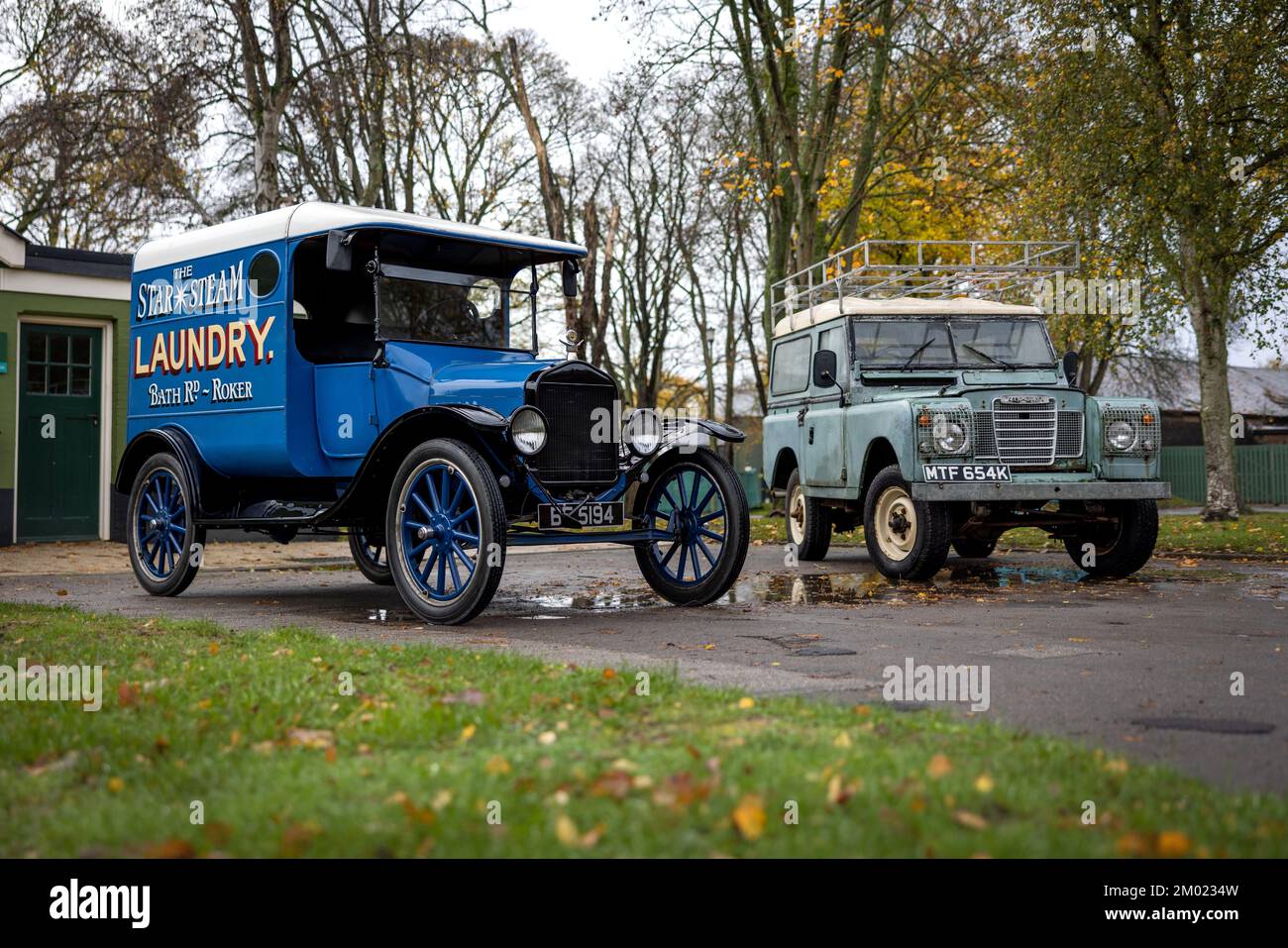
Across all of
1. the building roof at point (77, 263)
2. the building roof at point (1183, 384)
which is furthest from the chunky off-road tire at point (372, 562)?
the building roof at point (1183, 384)

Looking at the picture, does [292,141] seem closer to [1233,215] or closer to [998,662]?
[1233,215]

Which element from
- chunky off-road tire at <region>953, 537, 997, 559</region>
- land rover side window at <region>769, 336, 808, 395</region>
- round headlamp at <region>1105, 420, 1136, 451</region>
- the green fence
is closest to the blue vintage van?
round headlamp at <region>1105, 420, 1136, 451</region>

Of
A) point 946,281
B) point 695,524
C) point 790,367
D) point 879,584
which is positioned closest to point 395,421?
point 695,524

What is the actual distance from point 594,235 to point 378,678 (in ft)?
65.1

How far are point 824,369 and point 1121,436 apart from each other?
2.95m

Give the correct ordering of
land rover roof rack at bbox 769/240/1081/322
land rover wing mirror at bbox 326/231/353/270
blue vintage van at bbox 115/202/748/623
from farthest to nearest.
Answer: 1. land rover roof rack at bbox 769/240/1081/322
2. land rover wing mirror at bbox 326/231/353/270
3. blue vintage van at bbox 115/202/748/623

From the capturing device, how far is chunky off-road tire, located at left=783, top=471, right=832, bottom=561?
Answer: 14227mm

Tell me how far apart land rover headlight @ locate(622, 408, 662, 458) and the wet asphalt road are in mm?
1242

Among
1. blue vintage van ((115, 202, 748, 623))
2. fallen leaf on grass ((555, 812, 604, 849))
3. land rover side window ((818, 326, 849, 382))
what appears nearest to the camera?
fallen leaf on grass ((555, 812, 604, 849))

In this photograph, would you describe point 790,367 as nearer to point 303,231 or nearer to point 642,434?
point 642,434

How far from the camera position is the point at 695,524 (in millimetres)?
9789

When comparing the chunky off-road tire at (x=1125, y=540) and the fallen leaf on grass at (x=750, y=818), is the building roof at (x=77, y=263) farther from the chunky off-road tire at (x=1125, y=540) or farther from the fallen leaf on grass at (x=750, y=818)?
the fallen leaf on grass at (x=750, y=818)

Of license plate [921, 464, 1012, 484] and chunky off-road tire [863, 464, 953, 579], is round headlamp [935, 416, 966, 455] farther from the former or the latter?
→ chunky off-road tire [863, 464, 953, 579]
